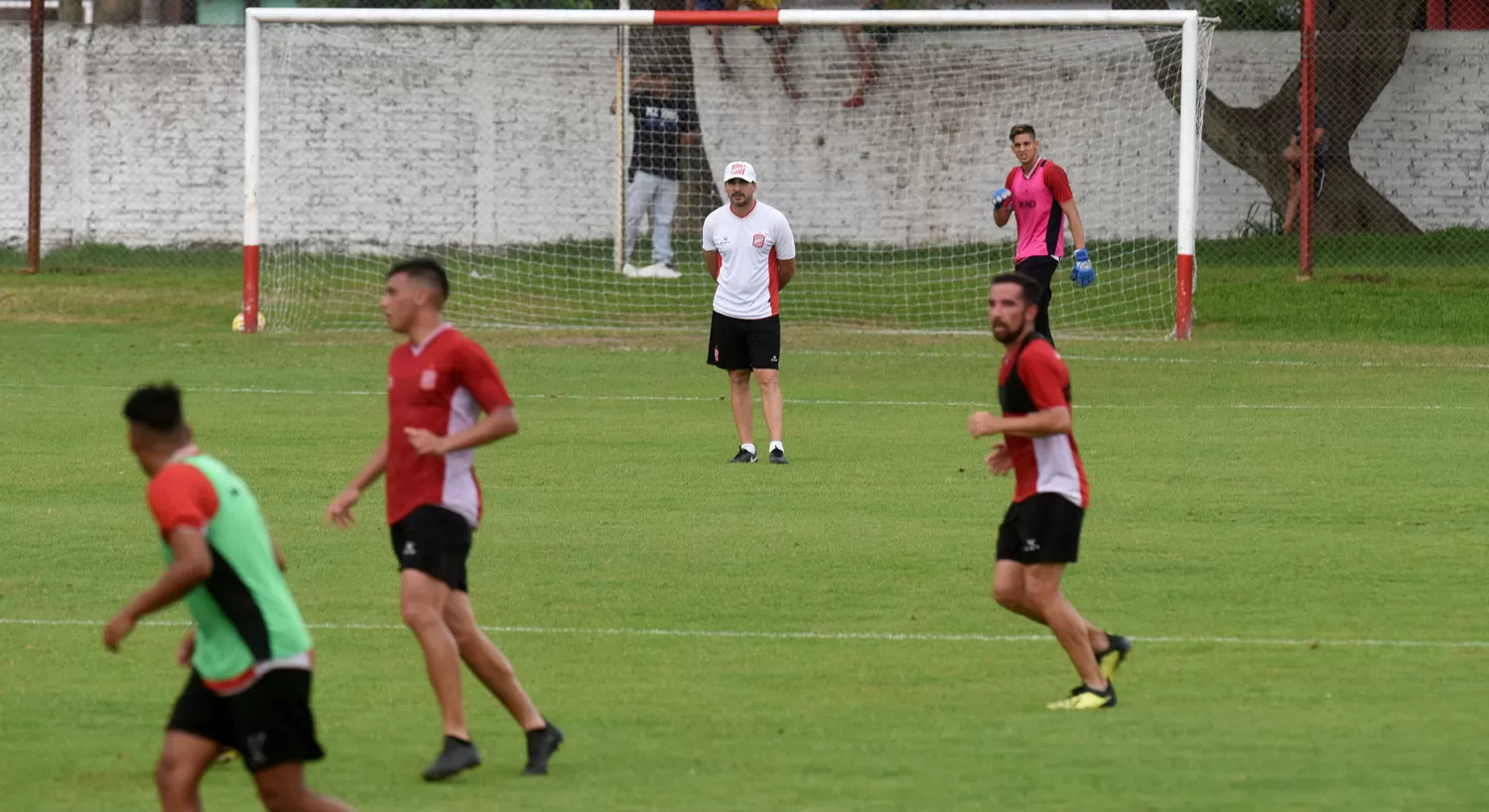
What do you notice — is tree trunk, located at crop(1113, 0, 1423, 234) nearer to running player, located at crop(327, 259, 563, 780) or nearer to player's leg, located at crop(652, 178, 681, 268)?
player's leg, located at crop(652, 178, 681, 268)

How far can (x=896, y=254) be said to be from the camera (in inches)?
1078

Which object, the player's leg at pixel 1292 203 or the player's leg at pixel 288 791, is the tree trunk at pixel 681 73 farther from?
the player's leg at pixel 288 791

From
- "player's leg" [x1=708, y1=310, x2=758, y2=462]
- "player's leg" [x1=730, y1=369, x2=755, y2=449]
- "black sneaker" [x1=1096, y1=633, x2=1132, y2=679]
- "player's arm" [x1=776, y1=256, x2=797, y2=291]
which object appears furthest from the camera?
"player's arm" [x1=776, y1=256, x2=797, y2=291]

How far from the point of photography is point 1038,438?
7.67 metres

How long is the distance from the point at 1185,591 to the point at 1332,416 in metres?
7.43

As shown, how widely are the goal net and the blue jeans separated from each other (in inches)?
1.0

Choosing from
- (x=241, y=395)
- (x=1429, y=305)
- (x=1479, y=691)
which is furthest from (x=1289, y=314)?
(x=1479, y=691)

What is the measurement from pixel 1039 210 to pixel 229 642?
40.3ft

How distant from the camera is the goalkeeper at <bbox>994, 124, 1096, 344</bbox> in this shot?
55.5 feet

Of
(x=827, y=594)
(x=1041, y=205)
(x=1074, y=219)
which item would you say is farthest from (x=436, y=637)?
(x=1041, y=205)

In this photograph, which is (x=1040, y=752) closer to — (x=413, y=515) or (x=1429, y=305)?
(x=413, y=515)

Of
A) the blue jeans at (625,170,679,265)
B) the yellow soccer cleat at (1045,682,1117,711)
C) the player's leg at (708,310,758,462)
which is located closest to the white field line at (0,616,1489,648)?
the yellow soccer cleat at (1045,682,1117,711)

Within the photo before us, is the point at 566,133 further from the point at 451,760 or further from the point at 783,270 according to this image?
the point at 451,760

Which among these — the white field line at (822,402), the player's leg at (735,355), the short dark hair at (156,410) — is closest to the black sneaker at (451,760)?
the short dark hair at (156,410)
